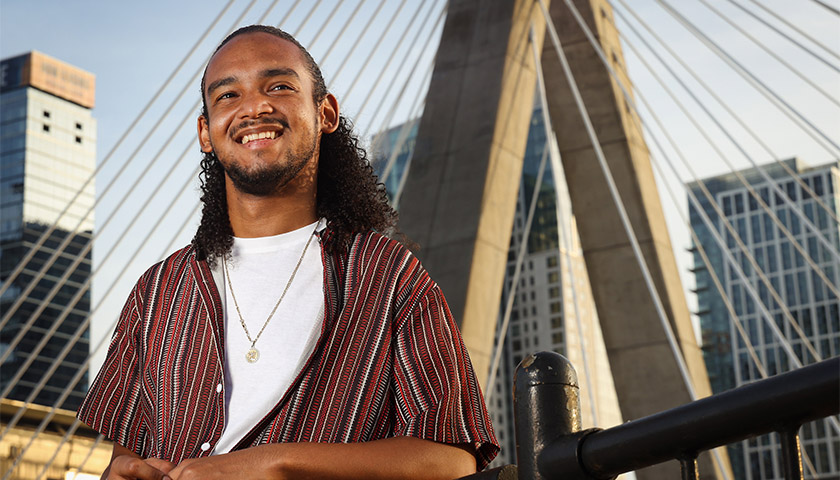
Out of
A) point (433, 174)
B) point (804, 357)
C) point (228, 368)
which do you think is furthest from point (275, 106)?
point (804, 357)

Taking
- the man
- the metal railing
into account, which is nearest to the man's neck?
the man

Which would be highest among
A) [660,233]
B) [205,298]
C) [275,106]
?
[660,233]

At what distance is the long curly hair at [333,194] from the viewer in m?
1.58

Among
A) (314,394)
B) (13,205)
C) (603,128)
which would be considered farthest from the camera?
(13,205)

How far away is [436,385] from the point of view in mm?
1385

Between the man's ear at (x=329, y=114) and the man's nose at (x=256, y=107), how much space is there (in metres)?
0.12

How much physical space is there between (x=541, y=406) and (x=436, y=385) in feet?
1.04

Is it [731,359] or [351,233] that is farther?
[731,359]

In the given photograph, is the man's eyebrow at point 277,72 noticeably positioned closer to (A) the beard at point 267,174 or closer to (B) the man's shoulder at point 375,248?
(A) the beard at point 267,174

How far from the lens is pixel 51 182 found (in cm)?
7531

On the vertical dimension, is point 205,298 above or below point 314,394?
above

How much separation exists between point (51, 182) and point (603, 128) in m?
72.8

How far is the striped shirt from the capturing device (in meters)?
1.39

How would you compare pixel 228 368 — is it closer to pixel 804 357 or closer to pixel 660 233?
pixel 660 233
